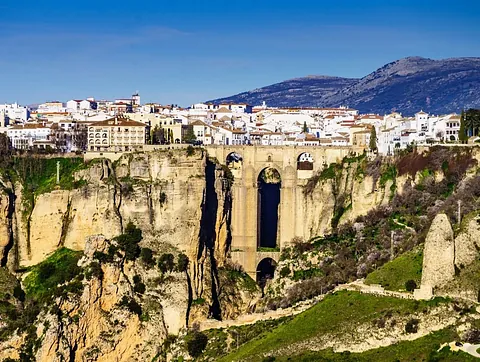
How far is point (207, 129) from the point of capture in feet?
298

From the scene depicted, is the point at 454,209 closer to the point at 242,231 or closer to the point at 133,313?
the point at 133,313

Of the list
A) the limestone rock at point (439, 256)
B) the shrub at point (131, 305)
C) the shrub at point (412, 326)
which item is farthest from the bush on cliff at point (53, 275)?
the shrub at point (412, 326)

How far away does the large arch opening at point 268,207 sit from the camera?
81.9 meters

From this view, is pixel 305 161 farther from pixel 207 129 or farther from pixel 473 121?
pixel 473 121

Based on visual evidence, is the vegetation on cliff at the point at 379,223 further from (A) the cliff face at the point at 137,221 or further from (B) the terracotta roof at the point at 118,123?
(B) the terracotta roof at the point at 118,123

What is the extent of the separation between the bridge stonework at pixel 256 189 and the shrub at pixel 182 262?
8330 millimetres

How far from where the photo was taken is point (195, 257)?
72250 mm

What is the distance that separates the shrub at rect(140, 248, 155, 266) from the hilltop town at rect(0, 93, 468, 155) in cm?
900

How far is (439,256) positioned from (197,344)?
18.8m

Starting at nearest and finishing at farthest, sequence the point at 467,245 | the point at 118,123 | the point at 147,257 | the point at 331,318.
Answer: the point at 467,245, the point at 331,318, the point at 147,257, the point at 118,123

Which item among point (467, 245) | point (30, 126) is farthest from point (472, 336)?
point (30, 126)

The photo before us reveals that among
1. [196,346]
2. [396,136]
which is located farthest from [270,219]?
[196,346]

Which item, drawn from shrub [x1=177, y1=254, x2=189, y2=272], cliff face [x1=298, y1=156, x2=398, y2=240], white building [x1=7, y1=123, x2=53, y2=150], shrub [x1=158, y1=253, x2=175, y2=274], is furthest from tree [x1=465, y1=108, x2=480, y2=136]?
white building [x1=7, y1=123, x2=53, y2=150]

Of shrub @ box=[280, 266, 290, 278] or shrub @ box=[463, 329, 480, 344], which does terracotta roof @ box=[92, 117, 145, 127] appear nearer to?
shrub @ box=[280, 266, 290, 278]
